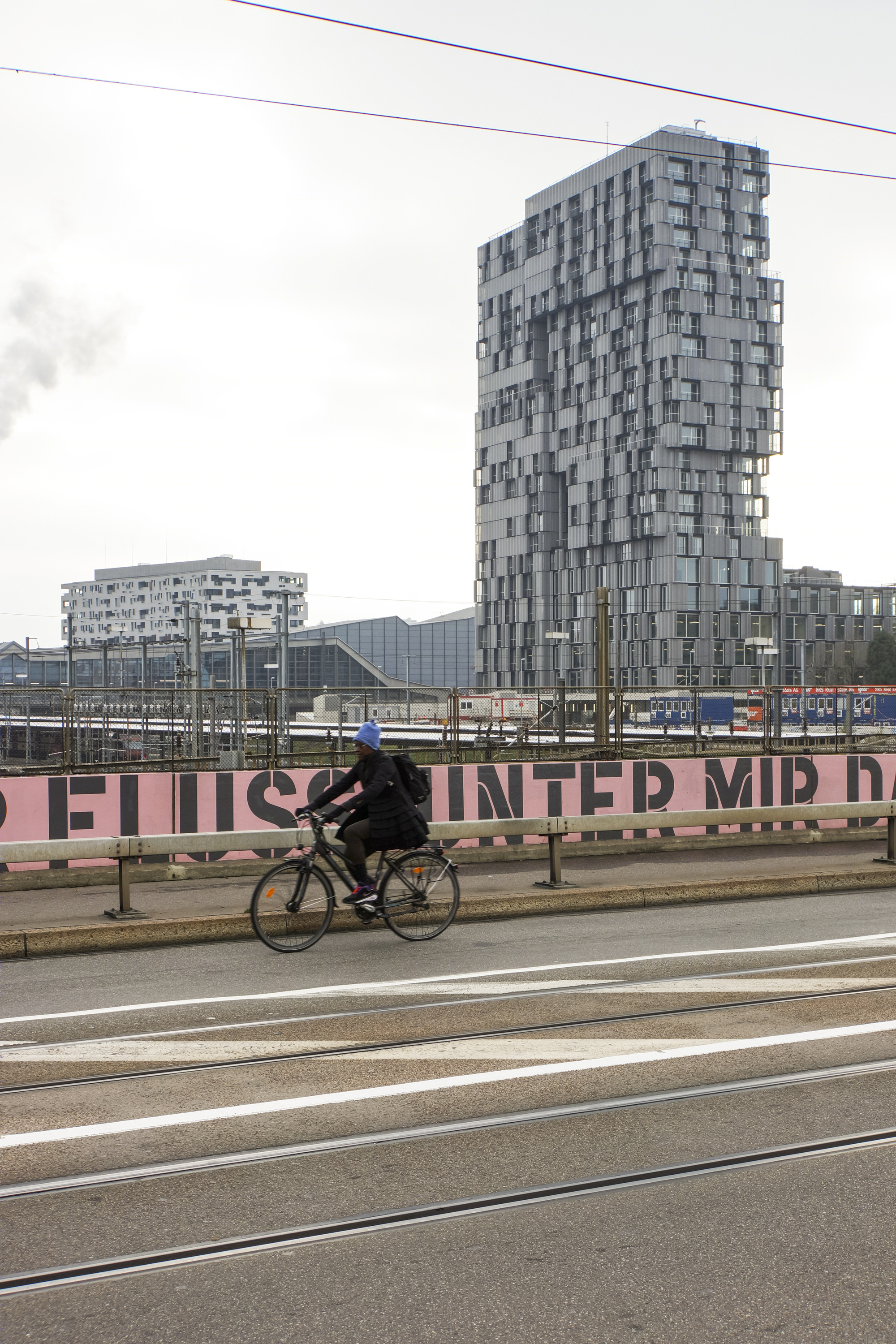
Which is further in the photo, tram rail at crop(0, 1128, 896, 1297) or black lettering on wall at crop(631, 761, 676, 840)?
black lettering on wall at crop(631, 761, 676, 840)

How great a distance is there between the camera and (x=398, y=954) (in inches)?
369

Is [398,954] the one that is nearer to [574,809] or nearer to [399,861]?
[399,861]

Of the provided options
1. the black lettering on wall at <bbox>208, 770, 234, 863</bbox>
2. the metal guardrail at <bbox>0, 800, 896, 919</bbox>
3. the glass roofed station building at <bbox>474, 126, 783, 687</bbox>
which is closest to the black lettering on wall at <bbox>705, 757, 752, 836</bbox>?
the metal guardrail at <bbox>0, 800, 896, 919</bbox>

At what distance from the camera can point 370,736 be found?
9.74 meters

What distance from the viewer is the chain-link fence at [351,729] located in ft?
70.9

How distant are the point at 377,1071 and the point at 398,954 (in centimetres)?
328

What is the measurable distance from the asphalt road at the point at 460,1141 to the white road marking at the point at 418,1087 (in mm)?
21

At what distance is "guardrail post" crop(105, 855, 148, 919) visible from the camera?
10.5 meters

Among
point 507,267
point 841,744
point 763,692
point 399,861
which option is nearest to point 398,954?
point 399,861

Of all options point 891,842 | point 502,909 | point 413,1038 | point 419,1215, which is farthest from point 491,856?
point 419,1215

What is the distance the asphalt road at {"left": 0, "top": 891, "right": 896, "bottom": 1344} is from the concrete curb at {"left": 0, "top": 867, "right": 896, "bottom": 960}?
60 cm

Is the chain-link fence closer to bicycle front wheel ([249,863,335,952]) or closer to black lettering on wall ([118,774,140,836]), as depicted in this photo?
black lettering on wall ([118,774,140,836])

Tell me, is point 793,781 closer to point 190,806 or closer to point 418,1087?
point 190,806

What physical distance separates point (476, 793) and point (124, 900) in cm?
637
